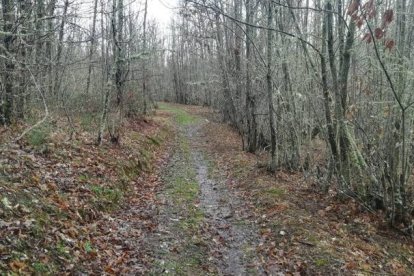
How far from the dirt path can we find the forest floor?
0.02 metres

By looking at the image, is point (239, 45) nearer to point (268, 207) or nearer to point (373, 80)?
point (373, 80)

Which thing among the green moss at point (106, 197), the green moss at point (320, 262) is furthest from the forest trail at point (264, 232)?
the green moss at point (106, 197)

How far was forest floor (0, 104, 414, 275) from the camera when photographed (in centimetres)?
548

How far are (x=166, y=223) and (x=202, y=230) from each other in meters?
0.76

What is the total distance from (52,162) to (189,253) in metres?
3.88

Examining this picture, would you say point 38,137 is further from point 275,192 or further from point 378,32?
point 378,32

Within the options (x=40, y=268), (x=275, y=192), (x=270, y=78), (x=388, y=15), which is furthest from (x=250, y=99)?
(x=388, y=15)

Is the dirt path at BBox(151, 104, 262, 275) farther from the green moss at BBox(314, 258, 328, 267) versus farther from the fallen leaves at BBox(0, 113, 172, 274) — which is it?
the green moss at BBox(314, 258, 328, 267)

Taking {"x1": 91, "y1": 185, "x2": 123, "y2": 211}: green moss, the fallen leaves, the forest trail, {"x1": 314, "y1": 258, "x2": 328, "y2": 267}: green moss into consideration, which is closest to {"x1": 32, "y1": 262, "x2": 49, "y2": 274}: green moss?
the fallen leaves

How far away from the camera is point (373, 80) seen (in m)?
8.77

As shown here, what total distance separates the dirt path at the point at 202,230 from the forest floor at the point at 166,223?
20mm

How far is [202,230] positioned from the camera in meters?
7.43

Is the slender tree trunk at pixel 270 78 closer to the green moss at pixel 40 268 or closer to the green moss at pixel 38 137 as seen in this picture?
the green moss at pixel 38 137

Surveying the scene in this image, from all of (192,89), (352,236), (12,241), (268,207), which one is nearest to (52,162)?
(12,241)
